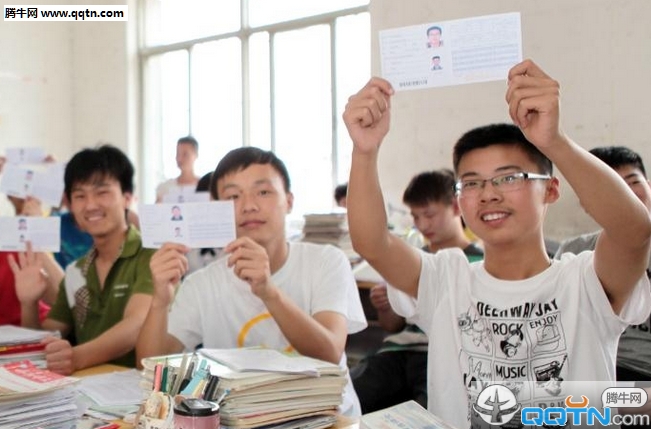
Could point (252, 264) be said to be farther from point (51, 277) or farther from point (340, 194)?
point (340, 194)

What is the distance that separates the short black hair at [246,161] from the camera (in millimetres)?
1896

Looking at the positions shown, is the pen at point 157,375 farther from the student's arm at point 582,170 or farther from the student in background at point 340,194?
the student in background at point 340,194

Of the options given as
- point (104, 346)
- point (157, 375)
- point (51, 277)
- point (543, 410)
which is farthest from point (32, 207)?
point (543, 410)

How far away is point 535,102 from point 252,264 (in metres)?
0.77

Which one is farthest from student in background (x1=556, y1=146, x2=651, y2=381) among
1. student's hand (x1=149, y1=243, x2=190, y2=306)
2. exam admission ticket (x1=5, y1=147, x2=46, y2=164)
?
exam admission ticket (x1=5, y1=147, x2=46, y2=164)

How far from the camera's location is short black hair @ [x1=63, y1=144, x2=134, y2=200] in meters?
2.25

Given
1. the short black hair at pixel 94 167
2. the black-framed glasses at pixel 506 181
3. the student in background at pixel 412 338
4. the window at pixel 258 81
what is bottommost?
the student in background at pixel 412 338

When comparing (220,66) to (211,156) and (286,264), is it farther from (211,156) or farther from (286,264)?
(286,264)

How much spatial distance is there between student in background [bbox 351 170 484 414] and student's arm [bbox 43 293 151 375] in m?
0.85

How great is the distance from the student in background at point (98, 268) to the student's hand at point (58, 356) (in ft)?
1.01

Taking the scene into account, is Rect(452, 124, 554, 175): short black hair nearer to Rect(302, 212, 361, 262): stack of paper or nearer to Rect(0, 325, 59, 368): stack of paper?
Rect(0, 325, 59, 368): stack of paper

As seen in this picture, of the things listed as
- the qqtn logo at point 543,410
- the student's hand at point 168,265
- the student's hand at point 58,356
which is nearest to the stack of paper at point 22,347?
the student's hand at point 58,356

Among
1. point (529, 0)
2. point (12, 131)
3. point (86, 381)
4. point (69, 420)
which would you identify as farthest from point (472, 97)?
point (12, 131)

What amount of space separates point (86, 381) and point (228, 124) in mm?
4515
